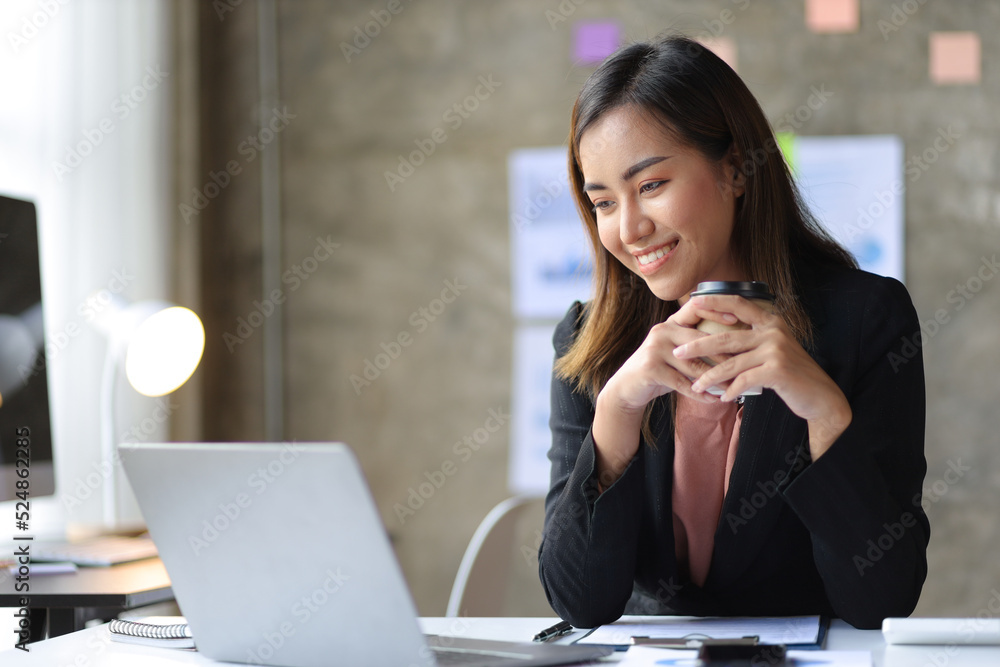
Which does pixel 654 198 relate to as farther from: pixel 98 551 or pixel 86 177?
pixel 86 177

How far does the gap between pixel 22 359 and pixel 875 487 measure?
1371 mm

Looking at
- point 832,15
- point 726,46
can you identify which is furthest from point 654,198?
point 832,15

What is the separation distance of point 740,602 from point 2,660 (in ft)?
3.17

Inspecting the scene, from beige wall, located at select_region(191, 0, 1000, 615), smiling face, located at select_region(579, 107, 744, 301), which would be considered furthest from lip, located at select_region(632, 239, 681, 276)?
beige wall, located at select_region(191, 0, 1000, 615)

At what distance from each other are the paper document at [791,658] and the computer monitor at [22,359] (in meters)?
1.11

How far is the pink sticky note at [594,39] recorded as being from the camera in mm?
3275

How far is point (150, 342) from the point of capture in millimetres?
2150

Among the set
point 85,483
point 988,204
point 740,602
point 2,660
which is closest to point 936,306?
point 988,204

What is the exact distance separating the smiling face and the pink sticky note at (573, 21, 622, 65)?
1852 millimetres

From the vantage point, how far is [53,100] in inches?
109

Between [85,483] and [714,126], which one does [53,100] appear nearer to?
[85,483]

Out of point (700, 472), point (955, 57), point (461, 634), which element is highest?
point (955, 57)

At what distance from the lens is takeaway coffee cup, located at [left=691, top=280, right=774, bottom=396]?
1135 mm

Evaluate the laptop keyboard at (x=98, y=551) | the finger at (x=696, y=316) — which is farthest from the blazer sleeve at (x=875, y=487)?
the laptop keyboard at (x=98, y=551)
